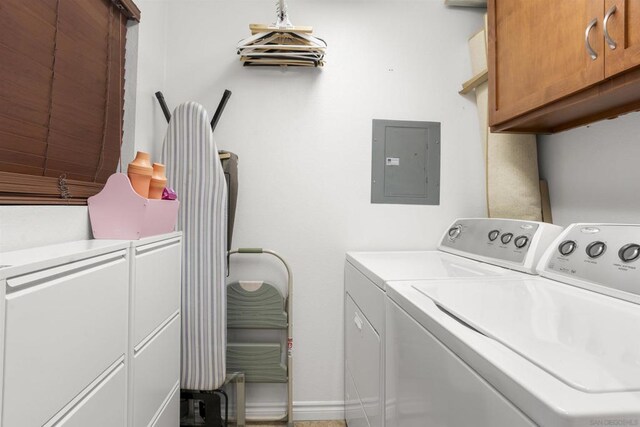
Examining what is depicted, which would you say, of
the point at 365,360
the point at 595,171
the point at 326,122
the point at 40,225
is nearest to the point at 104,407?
the point at 40,225

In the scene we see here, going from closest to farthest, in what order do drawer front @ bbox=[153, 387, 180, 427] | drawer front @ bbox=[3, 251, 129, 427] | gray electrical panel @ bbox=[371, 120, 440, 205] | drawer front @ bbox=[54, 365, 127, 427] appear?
1. drawer front @ bbox=[3, 251, 129, 427]
2. drawer front @ bbox=[54, 365, 127, 427]
3. drawer front @ bbox=[153, 387, 180, 427]
4. gray electrical panel @ bbox=[371, 120, 440, 205]

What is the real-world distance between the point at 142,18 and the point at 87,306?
149 centimetres

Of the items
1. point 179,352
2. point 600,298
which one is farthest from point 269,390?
point 600,298

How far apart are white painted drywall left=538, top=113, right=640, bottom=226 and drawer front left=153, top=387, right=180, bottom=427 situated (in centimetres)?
198

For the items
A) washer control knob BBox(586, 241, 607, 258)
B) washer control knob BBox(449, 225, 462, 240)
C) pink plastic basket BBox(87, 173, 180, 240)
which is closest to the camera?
washer control knob BBox(586, 241, 607, 258)

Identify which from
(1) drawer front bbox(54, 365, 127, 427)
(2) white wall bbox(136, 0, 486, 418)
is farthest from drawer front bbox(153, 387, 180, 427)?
(2) white wall bbox(136, 0, 486, 418)

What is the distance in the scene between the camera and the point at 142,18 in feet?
5.22

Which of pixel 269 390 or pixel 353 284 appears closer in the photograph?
pixel 353 284

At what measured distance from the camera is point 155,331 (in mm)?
1186

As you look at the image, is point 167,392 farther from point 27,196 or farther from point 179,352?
point 27,196

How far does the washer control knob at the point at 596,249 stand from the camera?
98 centimetres

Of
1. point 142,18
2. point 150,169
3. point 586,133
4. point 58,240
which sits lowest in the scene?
point 58,240

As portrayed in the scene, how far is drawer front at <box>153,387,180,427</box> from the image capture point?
4.08ft

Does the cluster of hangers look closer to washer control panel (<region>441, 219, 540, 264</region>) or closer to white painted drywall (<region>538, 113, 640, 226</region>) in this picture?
washer control panel (<region>441, 219, 540, 264</region>)
